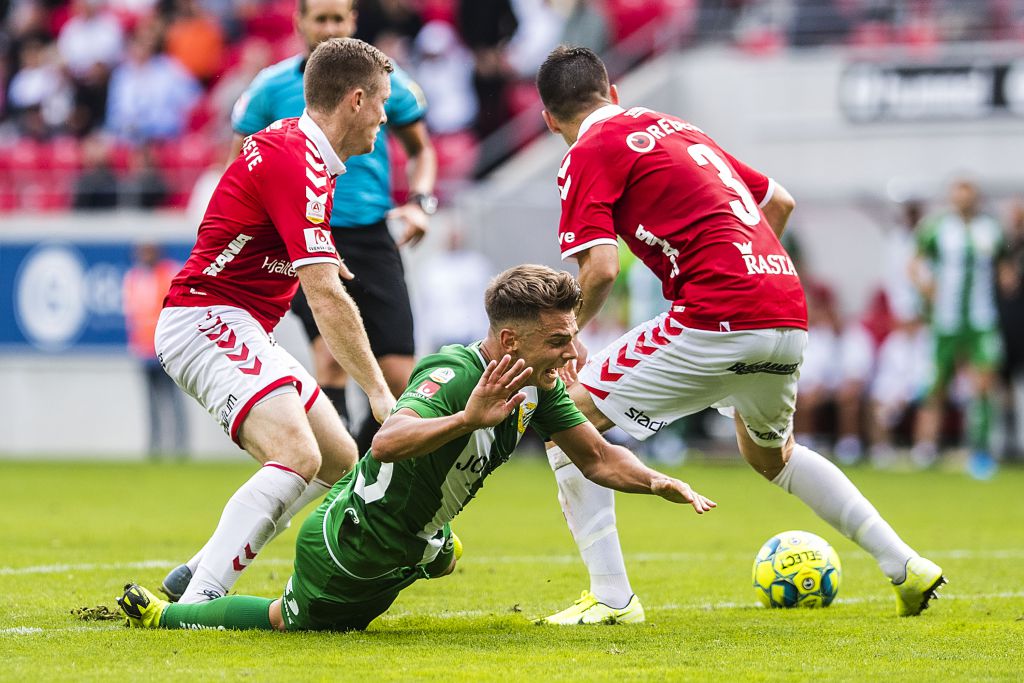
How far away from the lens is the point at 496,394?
4809 mm

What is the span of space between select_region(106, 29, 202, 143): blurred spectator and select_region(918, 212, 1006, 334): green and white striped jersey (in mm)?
9792

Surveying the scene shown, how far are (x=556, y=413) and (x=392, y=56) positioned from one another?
13.4 meters

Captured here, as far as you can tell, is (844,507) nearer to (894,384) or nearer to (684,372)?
(684,372)

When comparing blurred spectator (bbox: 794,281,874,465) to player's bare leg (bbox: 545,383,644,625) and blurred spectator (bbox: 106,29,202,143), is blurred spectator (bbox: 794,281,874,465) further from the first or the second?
player's bare leg (bbox: 545,383,644,625)

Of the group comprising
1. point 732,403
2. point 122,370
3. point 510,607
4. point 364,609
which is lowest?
point 122,370

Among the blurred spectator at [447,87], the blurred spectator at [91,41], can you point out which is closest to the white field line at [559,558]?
the blurred spectator at [447,87]

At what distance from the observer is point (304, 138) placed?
599cm

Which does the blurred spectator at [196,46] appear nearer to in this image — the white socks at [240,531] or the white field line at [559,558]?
the white field line at [559,558]

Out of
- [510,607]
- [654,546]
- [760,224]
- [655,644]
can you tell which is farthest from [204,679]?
[654,546]

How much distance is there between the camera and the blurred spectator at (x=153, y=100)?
19922 mm

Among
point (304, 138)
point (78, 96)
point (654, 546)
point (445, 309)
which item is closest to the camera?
point (304, 138)

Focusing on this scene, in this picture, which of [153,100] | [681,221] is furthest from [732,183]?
[153,100]

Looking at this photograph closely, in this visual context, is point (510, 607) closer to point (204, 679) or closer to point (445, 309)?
point (204, 679)

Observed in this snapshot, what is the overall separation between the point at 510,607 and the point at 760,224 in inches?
75.3
